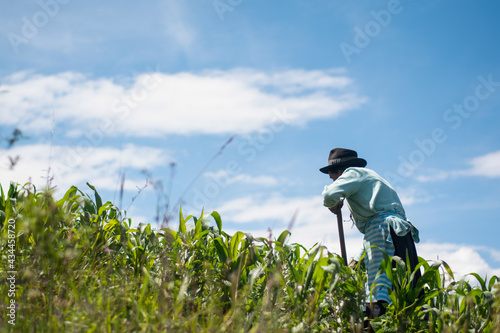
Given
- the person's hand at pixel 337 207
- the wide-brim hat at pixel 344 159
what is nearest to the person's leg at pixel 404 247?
the person's hand at pixel 337 207

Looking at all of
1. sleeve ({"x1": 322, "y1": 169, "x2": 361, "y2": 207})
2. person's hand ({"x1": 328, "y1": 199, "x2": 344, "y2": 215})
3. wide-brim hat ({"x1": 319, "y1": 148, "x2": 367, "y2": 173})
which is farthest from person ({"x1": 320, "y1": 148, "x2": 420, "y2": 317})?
wide-brim hat ({"x1": 319, "y1": 148, "x2": 367, "y2": 173})

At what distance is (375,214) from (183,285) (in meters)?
2.26

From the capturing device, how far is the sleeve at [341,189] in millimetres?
3928

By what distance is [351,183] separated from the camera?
3973 millimetres

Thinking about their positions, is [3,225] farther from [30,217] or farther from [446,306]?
[446,306]

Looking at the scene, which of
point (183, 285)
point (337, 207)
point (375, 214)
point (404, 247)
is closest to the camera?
point (183, 285)

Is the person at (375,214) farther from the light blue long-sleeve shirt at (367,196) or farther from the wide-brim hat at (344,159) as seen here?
the wide-brim hat at (344,159)

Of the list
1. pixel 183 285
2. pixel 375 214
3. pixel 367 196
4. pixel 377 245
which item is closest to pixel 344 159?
pixel 367 196

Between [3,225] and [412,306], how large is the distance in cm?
288

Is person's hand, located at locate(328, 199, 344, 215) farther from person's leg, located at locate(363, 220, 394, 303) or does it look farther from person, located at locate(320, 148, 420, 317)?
person's leg, located at locate(363, 220, 394, 303)

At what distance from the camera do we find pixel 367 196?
400cm

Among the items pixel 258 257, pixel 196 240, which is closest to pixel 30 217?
pixel 196 240

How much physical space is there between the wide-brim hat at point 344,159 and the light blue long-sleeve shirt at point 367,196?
1.58 feet

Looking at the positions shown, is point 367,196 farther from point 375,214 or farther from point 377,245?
point 377,245
